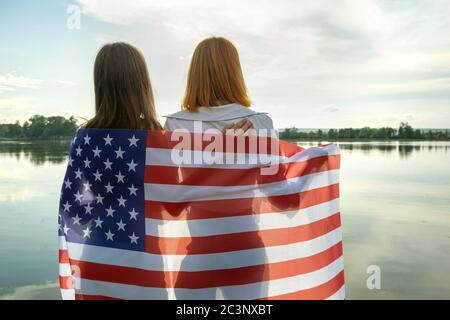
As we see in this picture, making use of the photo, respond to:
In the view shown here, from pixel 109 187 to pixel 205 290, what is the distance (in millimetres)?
976

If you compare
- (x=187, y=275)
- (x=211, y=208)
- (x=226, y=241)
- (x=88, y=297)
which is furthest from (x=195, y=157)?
(x=88, y=297)

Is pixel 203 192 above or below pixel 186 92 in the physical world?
below

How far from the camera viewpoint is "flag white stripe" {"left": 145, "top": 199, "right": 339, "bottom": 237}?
2.99 metres

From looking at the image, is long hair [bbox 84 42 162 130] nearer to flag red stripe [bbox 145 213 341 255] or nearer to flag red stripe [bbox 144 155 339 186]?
flag red stripe [bbox 144 155 339 186]

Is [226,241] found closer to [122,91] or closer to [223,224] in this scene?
[223,224]

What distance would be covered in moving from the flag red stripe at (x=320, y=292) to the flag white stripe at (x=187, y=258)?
27 cm

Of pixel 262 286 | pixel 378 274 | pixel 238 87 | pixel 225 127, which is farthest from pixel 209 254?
pixel 378 274

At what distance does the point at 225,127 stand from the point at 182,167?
1.34 ft

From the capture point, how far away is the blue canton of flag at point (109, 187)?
3064 millimetres

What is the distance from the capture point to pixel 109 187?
311 cm

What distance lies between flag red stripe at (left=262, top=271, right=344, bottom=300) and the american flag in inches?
0.7

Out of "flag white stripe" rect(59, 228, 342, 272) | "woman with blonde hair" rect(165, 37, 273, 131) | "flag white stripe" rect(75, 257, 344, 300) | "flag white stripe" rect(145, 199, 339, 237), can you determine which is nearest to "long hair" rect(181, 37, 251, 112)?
"woman with blonde hair" rect(165, 37, 273, 131)

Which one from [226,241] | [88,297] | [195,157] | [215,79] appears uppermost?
[215,79]
